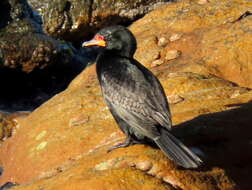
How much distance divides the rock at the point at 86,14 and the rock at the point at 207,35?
1.78 meters

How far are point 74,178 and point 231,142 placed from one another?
88.8 inches

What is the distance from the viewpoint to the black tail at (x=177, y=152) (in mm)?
5930

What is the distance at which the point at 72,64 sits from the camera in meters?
16.0

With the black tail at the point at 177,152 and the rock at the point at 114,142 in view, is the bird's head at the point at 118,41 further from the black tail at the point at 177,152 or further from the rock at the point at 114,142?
the black tail at the point at 177,152

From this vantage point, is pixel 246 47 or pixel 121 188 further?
pixel 246 47

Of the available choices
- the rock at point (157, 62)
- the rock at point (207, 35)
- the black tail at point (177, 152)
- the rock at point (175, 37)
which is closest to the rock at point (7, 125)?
the rock at point (207, 35)

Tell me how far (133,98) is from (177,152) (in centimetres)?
99

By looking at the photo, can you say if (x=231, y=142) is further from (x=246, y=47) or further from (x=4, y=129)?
(x=4, y=129)

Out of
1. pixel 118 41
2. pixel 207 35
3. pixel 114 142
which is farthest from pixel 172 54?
pixel 118 41

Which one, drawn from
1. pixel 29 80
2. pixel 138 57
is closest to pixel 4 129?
pixel 138 57

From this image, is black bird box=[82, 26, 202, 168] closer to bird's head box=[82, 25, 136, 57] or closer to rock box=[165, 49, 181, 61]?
bird's head box=[82, 25, 136, 57]

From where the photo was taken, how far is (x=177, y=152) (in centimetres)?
600

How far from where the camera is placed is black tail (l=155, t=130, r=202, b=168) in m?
5.93

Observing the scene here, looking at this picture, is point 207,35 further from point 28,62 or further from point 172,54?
point 28,62
